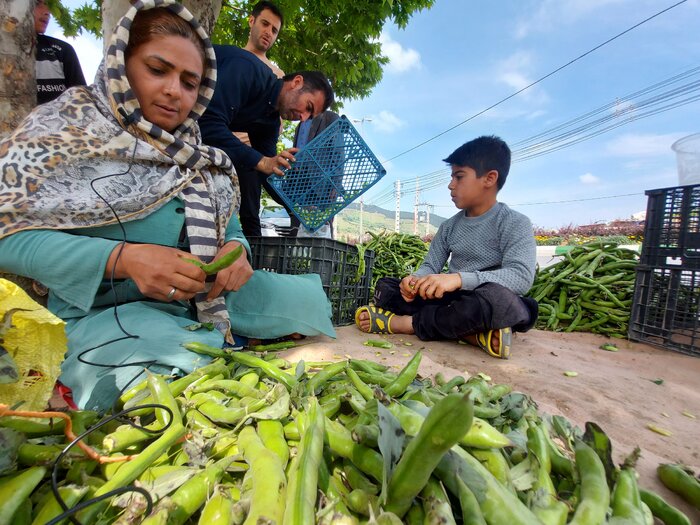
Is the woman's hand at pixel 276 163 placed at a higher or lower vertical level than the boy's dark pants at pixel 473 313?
higher

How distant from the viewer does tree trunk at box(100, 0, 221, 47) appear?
282 centimetres

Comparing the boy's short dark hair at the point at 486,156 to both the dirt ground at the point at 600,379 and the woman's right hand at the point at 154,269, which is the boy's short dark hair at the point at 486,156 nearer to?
the dirt ground at the point at 600,379

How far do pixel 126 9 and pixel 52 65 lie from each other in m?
0.73

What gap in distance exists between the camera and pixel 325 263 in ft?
9.60

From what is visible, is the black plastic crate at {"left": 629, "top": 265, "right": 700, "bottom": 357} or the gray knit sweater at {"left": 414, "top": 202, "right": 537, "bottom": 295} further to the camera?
the black plastic crate at {"left": 629, "top": 265, "right": 700, "bottom": 357}

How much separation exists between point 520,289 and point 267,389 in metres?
2.21

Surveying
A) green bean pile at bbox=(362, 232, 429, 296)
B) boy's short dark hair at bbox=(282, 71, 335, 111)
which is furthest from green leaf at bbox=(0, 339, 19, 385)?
green bean pile at bbox=(362, 232, 429, 296)

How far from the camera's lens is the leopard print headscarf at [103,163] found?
146 centimetres

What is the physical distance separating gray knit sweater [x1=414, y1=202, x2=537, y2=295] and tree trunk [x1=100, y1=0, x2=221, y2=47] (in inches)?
119

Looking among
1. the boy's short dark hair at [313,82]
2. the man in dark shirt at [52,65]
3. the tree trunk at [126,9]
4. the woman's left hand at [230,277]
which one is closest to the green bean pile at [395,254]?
the boy's short dark hair at [313,82]

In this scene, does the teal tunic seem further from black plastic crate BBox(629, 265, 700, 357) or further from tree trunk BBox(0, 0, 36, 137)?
black plastic crate BBox(629, 265, 700, 357)

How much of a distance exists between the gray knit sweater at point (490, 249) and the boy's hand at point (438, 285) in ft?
0.25

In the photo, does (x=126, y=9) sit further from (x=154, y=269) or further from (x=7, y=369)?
(x=7, y=369)

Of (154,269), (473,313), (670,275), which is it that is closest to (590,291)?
(670,275)
